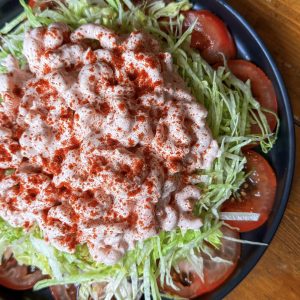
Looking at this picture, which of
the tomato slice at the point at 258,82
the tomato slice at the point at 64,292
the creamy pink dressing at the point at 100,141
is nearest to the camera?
the creamy pink dressing at the point at 100,141

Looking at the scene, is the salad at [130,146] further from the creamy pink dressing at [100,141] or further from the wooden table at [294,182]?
the wooden table at [294,182]

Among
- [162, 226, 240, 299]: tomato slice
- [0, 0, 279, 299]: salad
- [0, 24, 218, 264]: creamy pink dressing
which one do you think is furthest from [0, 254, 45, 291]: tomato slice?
[162, 226, 240, 299]: tomato slice

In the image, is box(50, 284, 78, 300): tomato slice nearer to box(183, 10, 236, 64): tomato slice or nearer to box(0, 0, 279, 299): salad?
box(0, 0, 279, 299): salad

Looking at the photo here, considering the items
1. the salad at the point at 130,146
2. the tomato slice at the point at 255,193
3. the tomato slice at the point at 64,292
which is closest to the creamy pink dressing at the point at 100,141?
the salad at the point at 130,146

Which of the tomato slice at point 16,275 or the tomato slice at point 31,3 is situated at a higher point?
the tomato slice at point 31,3

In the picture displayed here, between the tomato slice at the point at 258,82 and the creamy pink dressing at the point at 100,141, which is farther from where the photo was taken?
the tomato slice at the point at 258,82

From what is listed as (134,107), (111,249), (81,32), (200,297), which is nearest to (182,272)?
(200,297)

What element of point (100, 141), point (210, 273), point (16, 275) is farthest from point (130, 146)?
point (16, 275)

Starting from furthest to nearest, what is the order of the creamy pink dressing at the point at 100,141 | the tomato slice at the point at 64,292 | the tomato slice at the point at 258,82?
the tomato slice at the point at 64,292 → the tomato slice at the point at 258,82 → the creamy pink dressing at the point at 100,141
